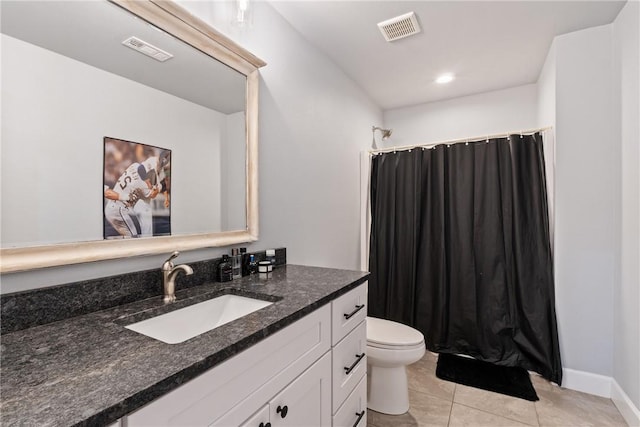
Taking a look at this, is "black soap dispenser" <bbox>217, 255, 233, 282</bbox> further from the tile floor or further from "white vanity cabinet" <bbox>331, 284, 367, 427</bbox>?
the tile floor

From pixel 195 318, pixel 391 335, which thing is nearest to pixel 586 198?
pixel 391 335

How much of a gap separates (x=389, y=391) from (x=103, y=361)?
5.39ft

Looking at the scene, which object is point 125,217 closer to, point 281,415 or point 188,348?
point 188,348

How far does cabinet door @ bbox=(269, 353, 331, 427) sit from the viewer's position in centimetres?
90

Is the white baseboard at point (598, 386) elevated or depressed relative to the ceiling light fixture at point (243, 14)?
depressed

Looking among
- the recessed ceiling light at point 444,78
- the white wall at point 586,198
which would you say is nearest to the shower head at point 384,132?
the recessed ceiling light at point 444,78

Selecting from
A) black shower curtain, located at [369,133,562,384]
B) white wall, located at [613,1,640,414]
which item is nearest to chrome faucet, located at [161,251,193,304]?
black shower curtain, located at [369,133,562,384]

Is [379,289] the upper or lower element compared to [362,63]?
lower

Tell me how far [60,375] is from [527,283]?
2621 millimetres

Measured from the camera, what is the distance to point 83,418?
460 millimetres

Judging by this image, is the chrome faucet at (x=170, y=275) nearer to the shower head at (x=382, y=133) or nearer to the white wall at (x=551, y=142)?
the white wall at (x=551, y=142)

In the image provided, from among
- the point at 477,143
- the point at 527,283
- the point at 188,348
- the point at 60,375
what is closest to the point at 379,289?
the point at 527,283

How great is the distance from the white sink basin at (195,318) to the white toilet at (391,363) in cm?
90

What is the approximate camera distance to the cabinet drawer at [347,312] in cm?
122
